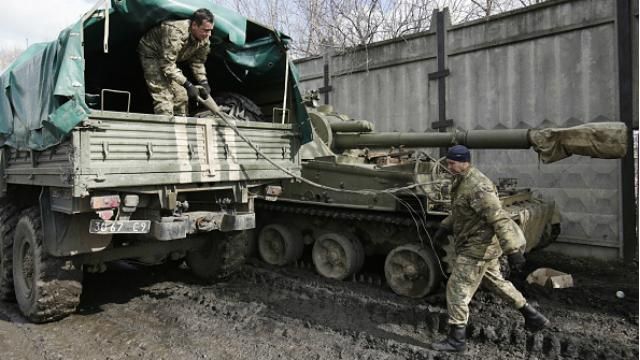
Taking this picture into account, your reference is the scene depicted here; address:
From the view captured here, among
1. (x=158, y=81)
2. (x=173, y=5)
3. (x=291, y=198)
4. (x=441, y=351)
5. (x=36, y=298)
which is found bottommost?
(x=441, y=351)

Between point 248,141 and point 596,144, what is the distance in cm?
333

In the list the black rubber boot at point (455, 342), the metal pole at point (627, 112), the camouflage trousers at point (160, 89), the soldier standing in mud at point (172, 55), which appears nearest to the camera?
the black rubber boot at point (455, 342)

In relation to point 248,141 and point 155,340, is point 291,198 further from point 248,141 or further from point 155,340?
point 155,340

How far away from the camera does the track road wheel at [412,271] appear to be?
18.9ft

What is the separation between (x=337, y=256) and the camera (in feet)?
22.1

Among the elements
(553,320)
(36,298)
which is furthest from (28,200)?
(553,320)

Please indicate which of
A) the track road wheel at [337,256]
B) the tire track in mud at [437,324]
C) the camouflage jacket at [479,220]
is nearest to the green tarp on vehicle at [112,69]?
the track road wheel at [337,256]

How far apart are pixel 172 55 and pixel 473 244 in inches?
124

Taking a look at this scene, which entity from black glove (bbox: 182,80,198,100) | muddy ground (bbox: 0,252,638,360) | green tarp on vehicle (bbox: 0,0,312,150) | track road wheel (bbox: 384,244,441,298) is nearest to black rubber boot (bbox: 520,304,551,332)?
muddy ground (bbox: 0,252,638,360)

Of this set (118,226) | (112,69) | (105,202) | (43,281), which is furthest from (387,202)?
(43,281)

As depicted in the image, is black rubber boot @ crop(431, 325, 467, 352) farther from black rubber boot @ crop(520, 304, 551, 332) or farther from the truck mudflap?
the truck mudflap

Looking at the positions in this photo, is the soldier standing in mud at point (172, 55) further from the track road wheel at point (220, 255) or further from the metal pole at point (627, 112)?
the metal pole at point (627, 112)

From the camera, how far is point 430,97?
9.70 metres

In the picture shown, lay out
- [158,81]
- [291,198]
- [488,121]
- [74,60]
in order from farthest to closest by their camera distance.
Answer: [488,121]
[291,198]
[158,81]
[74,60]
